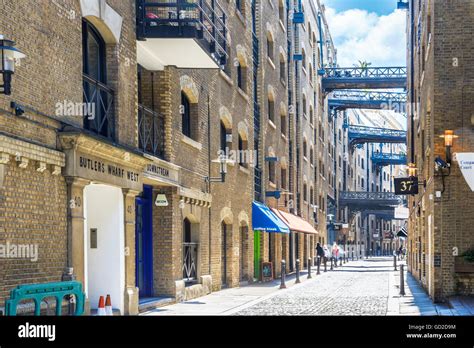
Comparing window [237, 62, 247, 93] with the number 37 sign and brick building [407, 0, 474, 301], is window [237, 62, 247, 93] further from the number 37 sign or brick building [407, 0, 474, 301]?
brick building [407, 0, 474, 301]

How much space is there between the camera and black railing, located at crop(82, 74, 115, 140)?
39.4ft

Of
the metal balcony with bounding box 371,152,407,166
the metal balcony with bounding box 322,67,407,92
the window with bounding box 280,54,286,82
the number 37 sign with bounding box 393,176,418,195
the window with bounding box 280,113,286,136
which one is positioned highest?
the window with bounding box 280,54,286,82

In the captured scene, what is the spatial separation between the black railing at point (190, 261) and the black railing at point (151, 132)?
8.99 ft

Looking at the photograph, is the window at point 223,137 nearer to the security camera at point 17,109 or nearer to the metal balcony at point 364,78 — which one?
the metal balcony at point 364,78

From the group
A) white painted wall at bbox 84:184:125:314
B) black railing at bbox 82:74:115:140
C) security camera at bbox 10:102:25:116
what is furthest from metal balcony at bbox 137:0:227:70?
security camera at bbox 10:102:25:116

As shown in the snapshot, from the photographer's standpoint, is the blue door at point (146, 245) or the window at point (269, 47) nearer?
the blue door at point (146, 245)

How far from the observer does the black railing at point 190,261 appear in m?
18.1

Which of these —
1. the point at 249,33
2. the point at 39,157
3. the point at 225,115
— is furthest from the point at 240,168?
the point at 39,157

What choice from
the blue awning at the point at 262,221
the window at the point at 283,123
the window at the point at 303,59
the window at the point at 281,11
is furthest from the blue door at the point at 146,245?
the window at the point at 303,59

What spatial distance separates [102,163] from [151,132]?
13.1 feet

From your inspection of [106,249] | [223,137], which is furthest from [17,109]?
Result: [223,137]

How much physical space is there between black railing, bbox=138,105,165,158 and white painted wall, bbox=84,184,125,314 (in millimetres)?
2118

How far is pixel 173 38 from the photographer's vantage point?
1390 centimetres

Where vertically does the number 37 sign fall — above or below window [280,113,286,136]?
below
